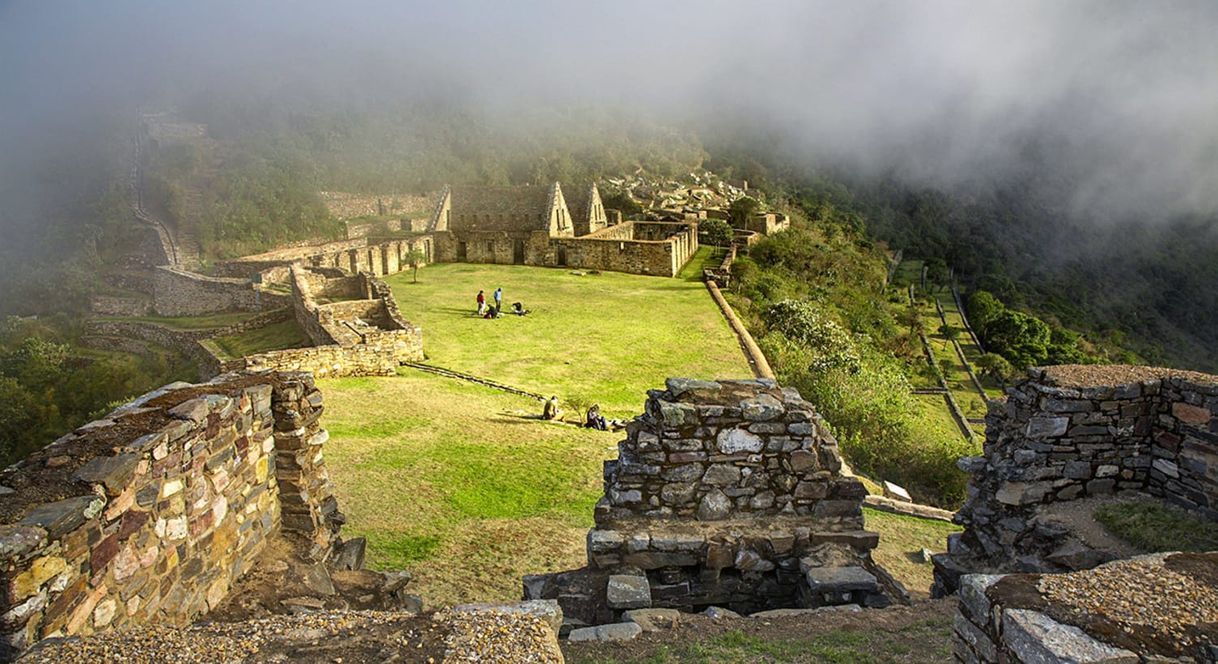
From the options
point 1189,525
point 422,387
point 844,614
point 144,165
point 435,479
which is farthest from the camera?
point 144,165

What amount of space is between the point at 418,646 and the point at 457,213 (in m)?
50.9

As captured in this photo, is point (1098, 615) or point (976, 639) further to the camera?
point (976, 639)

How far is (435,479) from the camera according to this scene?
10.6 meters

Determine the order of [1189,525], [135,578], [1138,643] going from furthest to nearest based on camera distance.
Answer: [1189,525] → [135,578] → [1138,643]

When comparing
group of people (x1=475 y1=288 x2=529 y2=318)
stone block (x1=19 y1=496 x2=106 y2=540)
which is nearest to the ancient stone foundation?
stone block (x1=19 y1=496 x2=106 y2=540)

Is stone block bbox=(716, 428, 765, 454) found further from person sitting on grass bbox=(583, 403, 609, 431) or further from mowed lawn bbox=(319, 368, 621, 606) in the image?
person sitting on grass bbox=(583, 403, 609, 431)

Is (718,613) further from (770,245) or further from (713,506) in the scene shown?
(770,245)

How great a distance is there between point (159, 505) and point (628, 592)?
3451mm

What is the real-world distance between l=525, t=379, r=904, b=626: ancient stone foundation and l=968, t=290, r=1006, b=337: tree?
1659 inches

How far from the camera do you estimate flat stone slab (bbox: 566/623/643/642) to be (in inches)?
198

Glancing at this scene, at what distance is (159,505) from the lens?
477 centimetres

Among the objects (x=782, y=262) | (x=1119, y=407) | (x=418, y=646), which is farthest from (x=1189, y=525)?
(x=782, y=262)

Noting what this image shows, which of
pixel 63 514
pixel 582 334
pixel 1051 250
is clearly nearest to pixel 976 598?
pixel 63 514

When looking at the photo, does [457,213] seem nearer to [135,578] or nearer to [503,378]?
[503,378]
